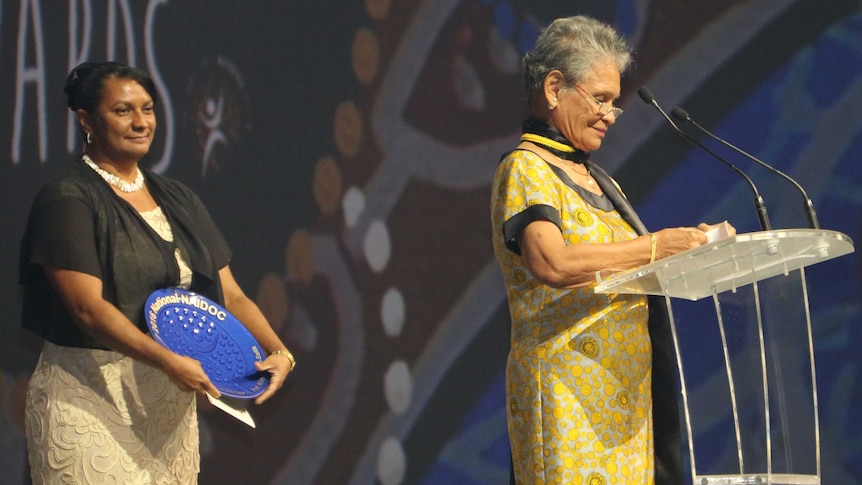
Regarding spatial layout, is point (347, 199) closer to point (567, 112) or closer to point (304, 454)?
point (304, 454)

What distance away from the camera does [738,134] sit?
11.8 feet

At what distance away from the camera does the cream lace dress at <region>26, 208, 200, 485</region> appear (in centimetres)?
245

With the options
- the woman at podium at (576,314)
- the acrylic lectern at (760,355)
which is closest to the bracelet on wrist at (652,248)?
the woman at podium at (576,314)

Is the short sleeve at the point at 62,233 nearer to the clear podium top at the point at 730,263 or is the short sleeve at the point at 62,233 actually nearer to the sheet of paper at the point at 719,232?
the clear podium top at the point at 730,263

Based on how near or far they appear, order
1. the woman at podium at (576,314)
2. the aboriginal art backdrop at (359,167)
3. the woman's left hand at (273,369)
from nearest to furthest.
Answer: the woman at podium at (576,314) < the woman's left hand at (273,369) < the aboriginal art backdrop at (359,167)

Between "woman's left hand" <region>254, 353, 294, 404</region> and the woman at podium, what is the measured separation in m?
0.57

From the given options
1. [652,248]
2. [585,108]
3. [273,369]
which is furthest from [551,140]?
[273,369]

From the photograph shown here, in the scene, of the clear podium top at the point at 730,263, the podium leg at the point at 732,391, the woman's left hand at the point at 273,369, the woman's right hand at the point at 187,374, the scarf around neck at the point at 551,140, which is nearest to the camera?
the clear podium top at the point at 730,263

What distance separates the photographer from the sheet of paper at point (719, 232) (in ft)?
7.26

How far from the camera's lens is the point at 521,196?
2.38m

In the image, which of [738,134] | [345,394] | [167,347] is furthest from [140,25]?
[738,134]

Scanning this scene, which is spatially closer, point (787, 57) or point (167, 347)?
point (167, 347)

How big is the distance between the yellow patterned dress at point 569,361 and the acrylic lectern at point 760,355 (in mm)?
226

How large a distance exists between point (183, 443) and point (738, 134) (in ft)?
6.38
